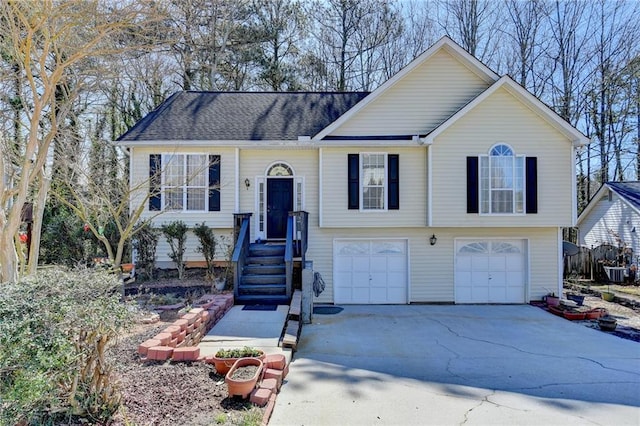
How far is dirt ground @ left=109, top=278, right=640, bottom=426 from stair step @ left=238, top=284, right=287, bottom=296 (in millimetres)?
3752

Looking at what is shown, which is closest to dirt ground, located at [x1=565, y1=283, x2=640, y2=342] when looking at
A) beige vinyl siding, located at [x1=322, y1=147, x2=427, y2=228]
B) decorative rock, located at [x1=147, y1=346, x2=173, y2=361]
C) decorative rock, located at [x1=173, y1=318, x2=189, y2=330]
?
beige vinyl siding, located at [x1=322, y1=147, x2=427, y2=228]

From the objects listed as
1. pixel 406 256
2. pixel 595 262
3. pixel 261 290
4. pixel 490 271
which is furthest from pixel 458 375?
pixel 595 262

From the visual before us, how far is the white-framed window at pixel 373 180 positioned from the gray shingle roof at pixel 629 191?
1228cm

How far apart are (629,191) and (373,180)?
45.4 ft

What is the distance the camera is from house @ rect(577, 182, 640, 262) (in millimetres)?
15969

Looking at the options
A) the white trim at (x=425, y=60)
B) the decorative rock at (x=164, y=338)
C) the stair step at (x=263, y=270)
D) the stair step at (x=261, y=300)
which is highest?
the white trim at (x=425, y=60)

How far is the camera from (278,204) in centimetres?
1175

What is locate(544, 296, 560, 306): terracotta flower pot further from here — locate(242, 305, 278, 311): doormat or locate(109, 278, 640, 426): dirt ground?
locate(109, 278, 640, 426): dirt ground

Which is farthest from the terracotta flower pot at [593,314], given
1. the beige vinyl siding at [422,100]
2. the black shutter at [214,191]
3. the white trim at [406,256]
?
the black shutter at [214,191]

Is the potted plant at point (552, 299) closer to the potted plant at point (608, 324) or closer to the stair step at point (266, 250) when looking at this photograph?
the potted plant at point (608, 324)

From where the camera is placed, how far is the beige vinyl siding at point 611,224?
16.0m

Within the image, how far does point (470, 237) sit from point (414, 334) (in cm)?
472

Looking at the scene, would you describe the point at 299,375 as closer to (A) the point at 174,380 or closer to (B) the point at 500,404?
(A) the point at 174,380

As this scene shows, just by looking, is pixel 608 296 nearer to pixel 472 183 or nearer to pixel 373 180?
pixel 472 183
